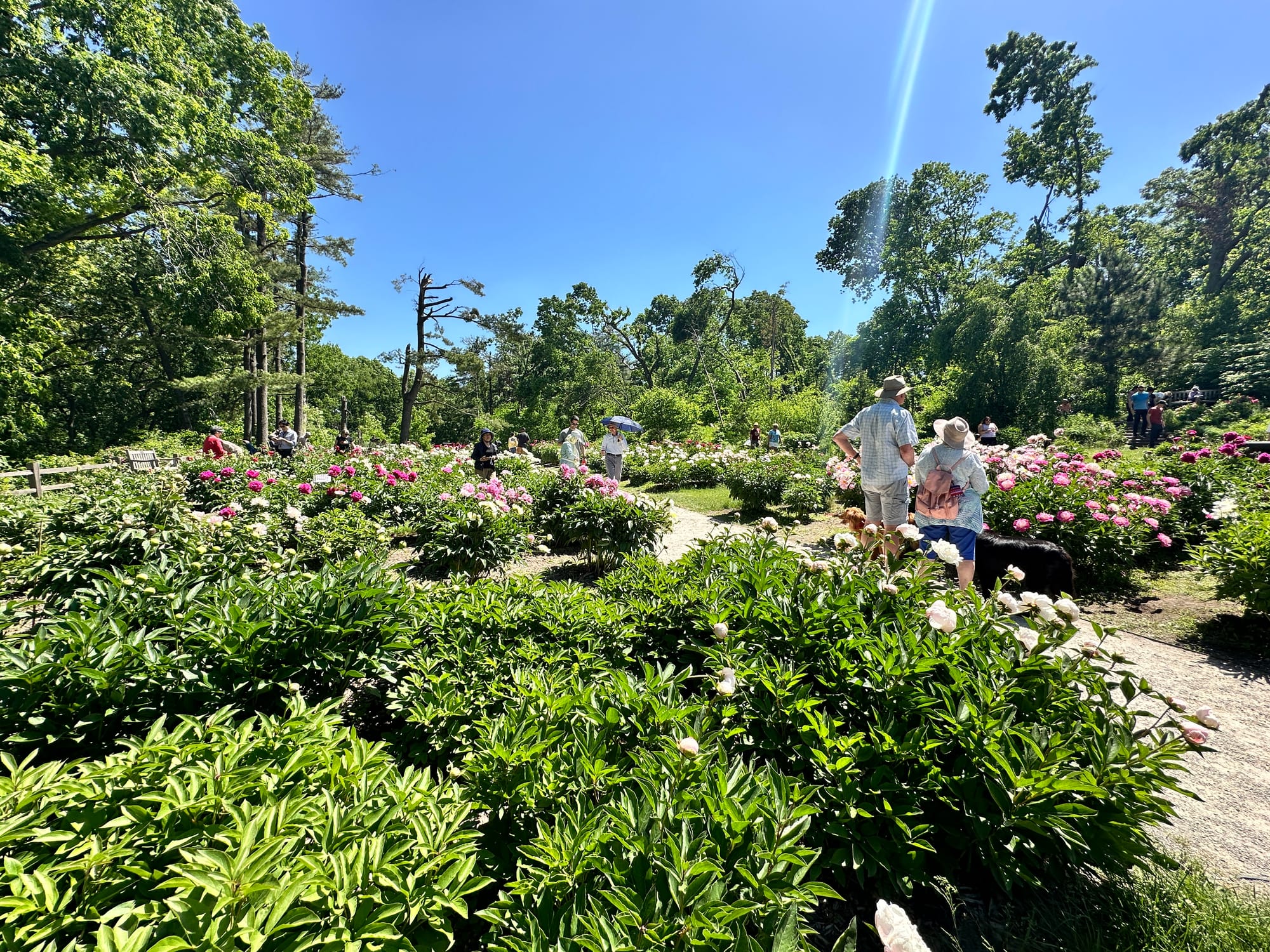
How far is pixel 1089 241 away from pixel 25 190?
137 ft

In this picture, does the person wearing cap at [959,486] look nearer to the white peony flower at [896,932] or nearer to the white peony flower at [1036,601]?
the white peony flower at [1036,601]

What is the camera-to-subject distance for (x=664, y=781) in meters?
1.39

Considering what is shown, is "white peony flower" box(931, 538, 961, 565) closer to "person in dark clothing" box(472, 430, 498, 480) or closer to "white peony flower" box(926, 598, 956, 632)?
"white peony flower" box(926, 598, 956, 632)

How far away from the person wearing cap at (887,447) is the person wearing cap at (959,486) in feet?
0.80

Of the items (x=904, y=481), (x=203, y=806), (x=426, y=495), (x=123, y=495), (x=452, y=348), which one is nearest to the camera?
(x=203, y=806)

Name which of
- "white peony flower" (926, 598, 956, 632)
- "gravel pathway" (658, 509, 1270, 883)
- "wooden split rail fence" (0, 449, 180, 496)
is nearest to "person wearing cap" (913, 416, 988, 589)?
"gravel pathway" (658, 509, 1270, 883)

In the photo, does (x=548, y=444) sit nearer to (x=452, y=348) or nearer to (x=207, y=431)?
(x=452, y=348)

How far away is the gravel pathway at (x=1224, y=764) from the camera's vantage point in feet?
6.56

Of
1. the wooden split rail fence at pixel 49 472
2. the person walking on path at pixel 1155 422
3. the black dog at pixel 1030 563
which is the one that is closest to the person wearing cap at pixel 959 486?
the black dog at pixel 1030 563

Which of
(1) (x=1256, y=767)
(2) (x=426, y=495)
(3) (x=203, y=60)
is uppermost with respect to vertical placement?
(3) (x=203, y=60)

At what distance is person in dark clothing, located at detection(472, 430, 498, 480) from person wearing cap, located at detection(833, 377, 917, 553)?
5762 mm

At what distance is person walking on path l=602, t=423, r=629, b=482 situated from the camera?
10.6 metres

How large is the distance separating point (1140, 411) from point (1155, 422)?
6.07ft

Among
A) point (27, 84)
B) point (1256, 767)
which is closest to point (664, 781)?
point (1256, 767)
